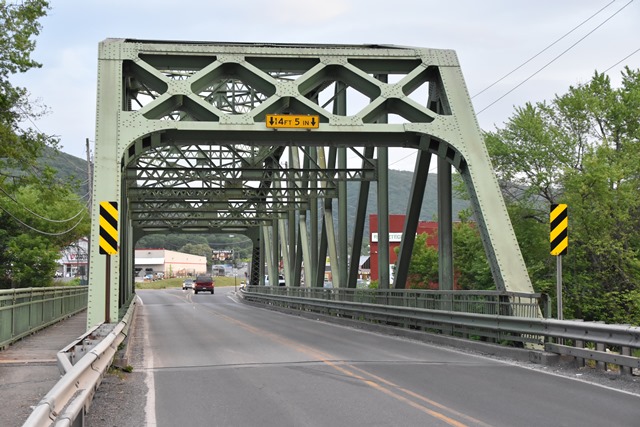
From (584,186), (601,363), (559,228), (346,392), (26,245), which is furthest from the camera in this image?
(26,245)

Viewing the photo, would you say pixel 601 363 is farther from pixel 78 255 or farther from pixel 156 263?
pixel 156 263

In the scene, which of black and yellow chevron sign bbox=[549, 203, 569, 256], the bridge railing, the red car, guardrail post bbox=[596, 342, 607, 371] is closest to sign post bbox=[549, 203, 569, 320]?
black and yellow chevron sign bbox=[549, 203, 569, 256]

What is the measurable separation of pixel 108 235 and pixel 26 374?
385 cm

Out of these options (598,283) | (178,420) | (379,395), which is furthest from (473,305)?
(598,283)

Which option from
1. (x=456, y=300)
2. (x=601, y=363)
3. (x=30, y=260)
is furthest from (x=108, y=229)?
(x=30, y=260)

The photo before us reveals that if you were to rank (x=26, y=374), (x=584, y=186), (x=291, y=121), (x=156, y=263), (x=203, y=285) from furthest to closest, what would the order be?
A: (x=156, y=263), (x=203, y=285), (x=584, y=186), (x=291, y=121), (x=26, y=374)

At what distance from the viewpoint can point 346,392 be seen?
926 cm

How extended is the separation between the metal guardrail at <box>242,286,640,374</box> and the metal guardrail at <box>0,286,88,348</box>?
938 centimetres

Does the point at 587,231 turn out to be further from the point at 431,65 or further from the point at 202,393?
the point at 202,393

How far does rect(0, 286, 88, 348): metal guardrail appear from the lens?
14922 mm

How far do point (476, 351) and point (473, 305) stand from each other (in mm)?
1279

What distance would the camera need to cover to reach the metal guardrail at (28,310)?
1492 cm

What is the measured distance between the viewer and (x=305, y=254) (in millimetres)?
38406

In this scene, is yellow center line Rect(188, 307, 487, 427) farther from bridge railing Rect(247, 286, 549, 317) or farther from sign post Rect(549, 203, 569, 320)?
sign post Rect(549, 203, 569, 320)
